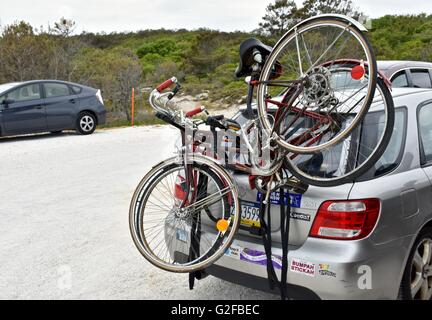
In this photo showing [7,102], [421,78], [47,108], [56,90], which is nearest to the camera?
[421,78]

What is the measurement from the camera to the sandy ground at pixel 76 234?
3.87 meters

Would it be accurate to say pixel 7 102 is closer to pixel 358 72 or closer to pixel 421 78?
pixel 421 78

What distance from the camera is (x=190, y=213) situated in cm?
338

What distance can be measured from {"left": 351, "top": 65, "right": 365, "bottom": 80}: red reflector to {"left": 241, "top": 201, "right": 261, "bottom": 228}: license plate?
3.52 feet

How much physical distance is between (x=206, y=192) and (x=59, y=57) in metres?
17.5

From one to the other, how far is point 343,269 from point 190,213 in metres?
1.19

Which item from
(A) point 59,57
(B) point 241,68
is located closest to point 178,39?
(A) point 59,57

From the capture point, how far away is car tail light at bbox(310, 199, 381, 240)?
2.81m

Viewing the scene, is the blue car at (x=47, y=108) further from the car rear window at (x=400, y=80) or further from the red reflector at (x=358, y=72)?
the red reflector at (x=358, y=72)

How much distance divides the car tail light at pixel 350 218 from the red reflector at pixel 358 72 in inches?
31.1

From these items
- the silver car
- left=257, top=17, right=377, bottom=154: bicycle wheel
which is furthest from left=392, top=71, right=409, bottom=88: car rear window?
left=257, top=17, right=377, bottom=154: bicycle wheel

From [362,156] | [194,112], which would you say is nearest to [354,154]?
[362,156]

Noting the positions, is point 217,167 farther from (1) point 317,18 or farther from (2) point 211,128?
(1) point 317,18

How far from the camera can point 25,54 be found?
691 inches
